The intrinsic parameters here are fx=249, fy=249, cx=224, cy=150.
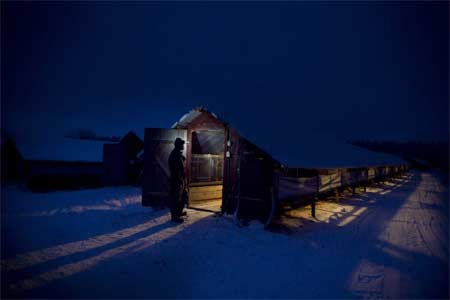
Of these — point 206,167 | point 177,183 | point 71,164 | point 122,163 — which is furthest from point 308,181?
point 71,164

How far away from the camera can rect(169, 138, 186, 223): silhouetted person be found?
361 inches

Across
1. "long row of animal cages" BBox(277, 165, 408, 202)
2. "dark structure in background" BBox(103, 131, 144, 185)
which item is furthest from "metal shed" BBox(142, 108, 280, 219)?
"dark structure in background" BBox(103, 131, 144, 185)

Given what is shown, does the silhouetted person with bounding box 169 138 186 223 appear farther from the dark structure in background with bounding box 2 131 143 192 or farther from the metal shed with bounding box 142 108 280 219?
the dark structure in background with bounding box 2 131 143 192

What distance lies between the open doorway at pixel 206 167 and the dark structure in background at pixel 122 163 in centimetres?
889

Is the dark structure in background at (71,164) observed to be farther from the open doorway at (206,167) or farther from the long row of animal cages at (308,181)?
the long row of animal cages at (308,181)

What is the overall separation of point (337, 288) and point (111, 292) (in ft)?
14.2

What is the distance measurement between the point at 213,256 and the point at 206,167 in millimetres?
7999

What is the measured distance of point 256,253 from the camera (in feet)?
21.7

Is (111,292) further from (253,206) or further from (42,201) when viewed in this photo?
(42,201)

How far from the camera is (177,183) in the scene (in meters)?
9.44

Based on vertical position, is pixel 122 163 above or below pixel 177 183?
above

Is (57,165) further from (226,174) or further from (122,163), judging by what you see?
(226,174)

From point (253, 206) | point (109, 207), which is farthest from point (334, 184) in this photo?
point (109, 207)

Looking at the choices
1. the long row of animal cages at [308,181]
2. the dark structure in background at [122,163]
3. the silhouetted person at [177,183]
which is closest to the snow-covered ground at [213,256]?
the silhouetted person at [177,183]
